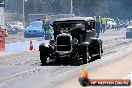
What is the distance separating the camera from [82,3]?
80562 mm

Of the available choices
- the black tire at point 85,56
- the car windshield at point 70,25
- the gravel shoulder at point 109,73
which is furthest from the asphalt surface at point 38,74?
the car windshield at point 70,25

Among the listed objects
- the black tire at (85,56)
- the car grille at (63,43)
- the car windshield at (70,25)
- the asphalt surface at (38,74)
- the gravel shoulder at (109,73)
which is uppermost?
the car windshield at (70,25)

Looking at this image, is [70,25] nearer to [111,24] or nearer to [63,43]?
[63,43]

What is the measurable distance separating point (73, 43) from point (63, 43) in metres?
0.40

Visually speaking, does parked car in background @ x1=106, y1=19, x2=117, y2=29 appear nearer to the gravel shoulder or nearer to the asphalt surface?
the asphalt surface

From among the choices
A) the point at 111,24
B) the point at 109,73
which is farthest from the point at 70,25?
the point at 111,24

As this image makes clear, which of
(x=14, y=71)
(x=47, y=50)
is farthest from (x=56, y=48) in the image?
(x=14, y=71)

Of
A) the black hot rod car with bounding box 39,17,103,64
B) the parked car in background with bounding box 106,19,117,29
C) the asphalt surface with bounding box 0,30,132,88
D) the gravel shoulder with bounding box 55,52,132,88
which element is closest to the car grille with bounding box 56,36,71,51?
the black hot rod car with bounding box 39,17,103,64

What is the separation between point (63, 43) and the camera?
17.8 m

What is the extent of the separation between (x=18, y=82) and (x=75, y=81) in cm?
161

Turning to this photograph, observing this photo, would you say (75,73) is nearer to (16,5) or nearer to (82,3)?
(82,3)

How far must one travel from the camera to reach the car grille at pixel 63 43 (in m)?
17.7

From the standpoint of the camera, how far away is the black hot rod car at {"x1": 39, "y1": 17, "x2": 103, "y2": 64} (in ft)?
57.9

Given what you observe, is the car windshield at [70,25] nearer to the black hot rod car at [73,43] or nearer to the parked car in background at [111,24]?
the black hot rod car at [73,43]
